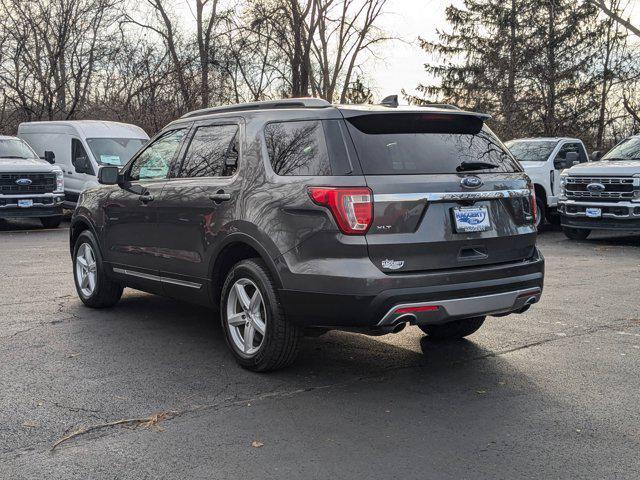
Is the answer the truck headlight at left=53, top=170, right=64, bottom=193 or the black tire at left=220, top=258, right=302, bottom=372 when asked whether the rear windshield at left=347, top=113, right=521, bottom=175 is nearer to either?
the black tire at left=220, top=258, right=302, bottom=372

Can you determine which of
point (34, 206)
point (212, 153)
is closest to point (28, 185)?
point (34, 206)

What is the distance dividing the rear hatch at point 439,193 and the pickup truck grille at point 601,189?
8.72 metres

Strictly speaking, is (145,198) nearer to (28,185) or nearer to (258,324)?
(258,324)

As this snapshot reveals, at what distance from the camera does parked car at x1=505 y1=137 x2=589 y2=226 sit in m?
16.2

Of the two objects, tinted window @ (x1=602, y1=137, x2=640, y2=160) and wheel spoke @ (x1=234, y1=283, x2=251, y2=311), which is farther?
tinted window @ (x1=602, y1=137, x2=640, y2=160)

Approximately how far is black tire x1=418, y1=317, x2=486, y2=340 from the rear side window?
2001mm

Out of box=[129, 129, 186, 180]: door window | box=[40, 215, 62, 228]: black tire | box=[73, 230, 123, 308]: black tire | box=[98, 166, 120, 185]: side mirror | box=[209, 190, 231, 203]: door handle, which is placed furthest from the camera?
box=[40, 215, 62, 228]: black tire

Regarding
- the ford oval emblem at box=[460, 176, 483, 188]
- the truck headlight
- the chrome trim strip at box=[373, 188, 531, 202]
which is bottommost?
the truck headlight

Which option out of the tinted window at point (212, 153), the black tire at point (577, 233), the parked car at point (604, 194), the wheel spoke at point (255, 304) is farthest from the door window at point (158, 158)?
the black tire at point (577, 233)

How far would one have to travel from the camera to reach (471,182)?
5000 millimetres

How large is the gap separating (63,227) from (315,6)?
15.6 m

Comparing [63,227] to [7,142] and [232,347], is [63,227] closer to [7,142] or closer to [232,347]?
[7,142]

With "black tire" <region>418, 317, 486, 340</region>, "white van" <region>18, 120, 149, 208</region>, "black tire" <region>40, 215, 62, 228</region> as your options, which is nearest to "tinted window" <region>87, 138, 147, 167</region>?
"white van" <region>18, 120, 149, 208</region>

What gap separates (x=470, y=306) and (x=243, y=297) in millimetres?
1565
